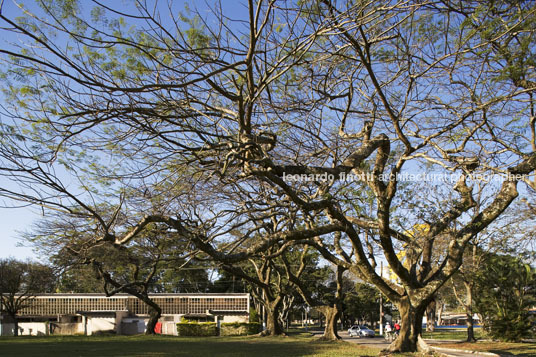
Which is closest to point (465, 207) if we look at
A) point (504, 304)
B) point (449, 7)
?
point (449, 7)

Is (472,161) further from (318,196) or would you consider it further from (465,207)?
(318,196)

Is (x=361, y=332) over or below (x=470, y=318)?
below

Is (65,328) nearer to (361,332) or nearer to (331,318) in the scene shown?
(361,332)

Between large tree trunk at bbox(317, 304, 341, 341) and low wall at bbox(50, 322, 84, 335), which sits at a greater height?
large tree trunk at bbox(317, 304, 341, 341)

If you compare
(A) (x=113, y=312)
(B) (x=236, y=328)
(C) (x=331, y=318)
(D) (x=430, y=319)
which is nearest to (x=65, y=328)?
(A) (x=113, y=312)

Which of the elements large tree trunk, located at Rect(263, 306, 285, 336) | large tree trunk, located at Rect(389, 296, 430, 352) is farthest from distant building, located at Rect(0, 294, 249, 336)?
large tree trunk, located at Rect(389, 296, 430, 352)

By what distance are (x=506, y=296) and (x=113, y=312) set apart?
26.4m

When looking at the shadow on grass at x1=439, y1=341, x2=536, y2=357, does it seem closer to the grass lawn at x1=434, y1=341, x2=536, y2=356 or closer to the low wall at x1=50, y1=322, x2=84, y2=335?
the grass lawn at x1=434, y1=341, x2=536, y2=356

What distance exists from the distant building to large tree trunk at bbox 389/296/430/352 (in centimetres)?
2646

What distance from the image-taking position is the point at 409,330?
12078 mm

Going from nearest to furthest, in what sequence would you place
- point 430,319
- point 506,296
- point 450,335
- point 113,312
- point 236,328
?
point 506,296, point 236,328, point 450,335, point 113,312, point 430,319

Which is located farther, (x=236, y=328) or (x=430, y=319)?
(x=430, y=319)

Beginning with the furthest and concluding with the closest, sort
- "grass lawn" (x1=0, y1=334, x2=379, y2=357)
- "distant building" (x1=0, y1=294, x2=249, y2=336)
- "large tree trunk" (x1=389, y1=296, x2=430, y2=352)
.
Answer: "distant building" (x1=0, y1=294, x2=249, y2=336) → "grass lawn" (x1=0, y1=334, x2=379, y2=357) → "large tree trunk" (x1=389, y1=296, x2=430, y2=352)

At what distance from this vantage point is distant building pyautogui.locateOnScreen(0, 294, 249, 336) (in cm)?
3531
